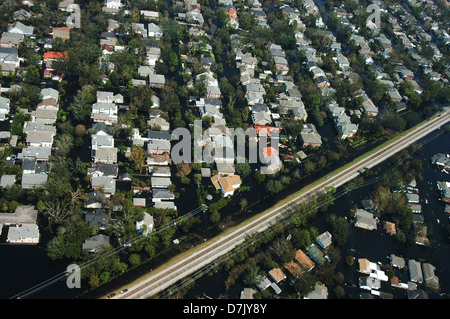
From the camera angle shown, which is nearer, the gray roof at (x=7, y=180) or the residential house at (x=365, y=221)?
the gray roof at (x=7, y=180)

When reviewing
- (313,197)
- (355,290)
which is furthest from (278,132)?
(355,290)

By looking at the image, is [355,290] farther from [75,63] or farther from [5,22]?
[5,22]

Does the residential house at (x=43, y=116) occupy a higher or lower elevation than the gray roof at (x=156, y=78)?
lower

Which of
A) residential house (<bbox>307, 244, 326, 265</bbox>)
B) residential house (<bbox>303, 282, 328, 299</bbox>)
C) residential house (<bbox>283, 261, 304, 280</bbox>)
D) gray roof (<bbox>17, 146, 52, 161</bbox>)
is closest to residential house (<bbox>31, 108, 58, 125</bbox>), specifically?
gray roof (<bbox>17, 146, 52, 161</bbox>)

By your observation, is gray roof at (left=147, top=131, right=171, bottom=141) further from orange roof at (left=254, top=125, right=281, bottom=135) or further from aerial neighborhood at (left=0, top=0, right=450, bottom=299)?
orange roof at (left=254, top=125, right=281, bottom=135)

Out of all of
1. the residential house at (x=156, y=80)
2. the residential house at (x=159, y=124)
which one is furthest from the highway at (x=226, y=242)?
the residential house at (x=156, y=80)

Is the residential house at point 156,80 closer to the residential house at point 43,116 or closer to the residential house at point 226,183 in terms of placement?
the residential house at point 43,116
